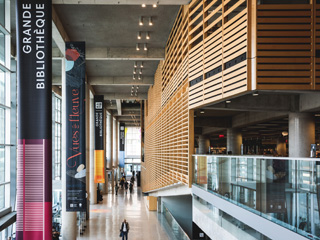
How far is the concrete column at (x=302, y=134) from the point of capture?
32.1 ft

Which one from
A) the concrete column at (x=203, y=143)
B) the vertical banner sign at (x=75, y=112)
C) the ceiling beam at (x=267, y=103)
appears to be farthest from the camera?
the concrete column at (x=203, y=143)

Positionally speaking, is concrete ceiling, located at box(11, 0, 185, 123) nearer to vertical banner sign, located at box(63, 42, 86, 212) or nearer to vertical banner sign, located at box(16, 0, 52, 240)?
vertical banner sign, located at box(63, 42, 86, 212)

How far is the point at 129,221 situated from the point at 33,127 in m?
16.1

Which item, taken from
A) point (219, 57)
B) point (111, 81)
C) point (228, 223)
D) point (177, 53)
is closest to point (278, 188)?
point (228, 223)

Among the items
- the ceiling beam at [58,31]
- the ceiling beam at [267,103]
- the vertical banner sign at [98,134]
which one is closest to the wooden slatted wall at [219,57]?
the ceiling beam at [267,103]

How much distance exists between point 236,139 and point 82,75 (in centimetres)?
1139

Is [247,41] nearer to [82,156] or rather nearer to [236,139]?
[82,156]

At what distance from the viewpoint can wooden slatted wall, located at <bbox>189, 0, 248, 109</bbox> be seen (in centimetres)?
791

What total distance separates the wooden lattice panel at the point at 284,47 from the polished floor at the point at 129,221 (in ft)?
40.2

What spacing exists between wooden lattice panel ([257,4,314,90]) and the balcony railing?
1775mm

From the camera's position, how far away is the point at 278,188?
5738mm

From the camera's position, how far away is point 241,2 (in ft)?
25.8

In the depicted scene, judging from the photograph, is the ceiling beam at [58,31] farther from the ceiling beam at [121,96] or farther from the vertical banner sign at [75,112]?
the ceiling beam at [121,96]

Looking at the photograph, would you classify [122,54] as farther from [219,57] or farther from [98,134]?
[219,57]
